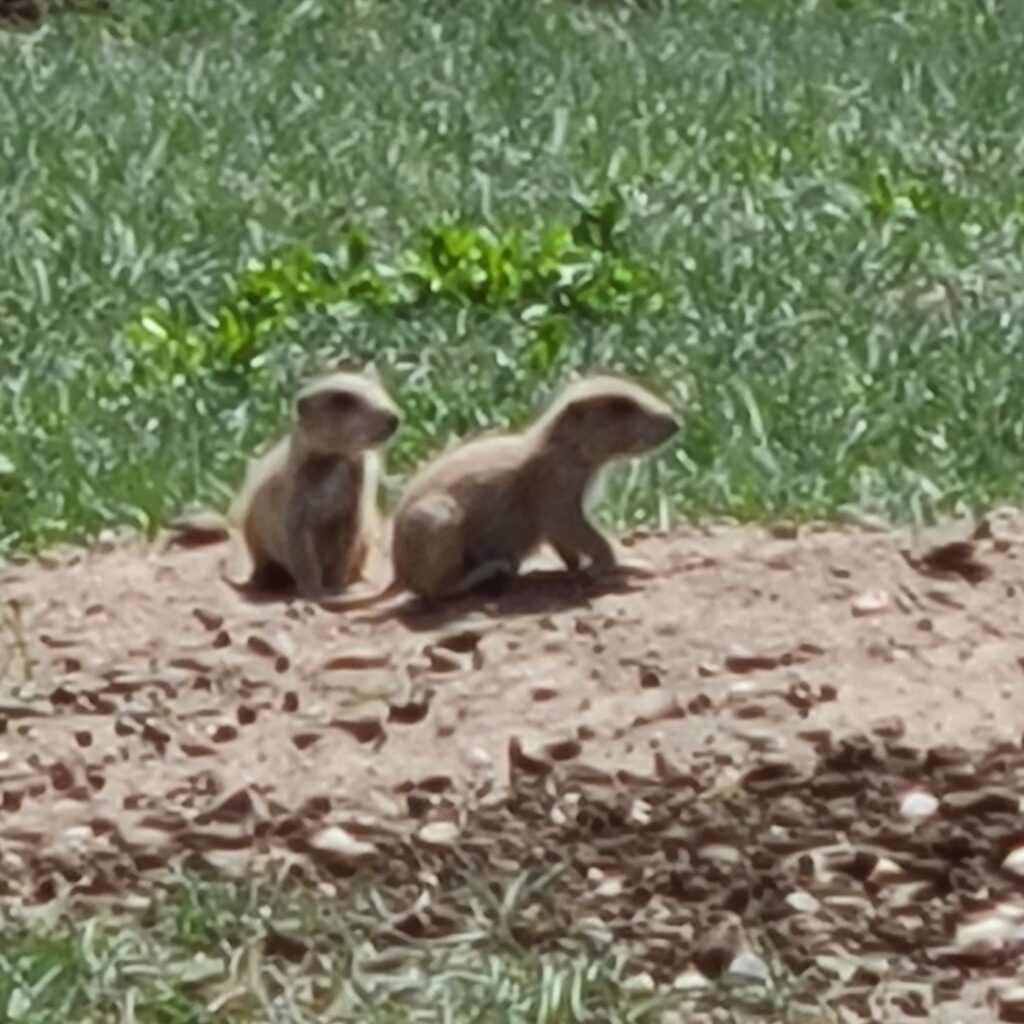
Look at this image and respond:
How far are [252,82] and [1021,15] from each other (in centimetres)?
293

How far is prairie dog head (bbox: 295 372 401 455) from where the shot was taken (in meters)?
8.07

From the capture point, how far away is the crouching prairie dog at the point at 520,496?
7.72 m

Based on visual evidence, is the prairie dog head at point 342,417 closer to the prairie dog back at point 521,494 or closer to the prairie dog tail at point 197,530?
the prairie dog back at point 521,494

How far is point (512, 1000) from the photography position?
5699 millimetres

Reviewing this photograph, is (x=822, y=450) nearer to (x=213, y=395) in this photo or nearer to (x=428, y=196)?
(x=213, y=395)

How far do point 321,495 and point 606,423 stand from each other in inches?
24.8

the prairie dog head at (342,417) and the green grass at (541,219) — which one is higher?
the prairie dog head at (342,417)

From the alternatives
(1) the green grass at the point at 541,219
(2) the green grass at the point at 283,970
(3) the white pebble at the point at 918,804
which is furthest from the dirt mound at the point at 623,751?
(1) the green grass at the point at 541,219

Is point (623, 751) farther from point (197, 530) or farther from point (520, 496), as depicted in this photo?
→ point (197, 530)

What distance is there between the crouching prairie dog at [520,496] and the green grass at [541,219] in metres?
0.38

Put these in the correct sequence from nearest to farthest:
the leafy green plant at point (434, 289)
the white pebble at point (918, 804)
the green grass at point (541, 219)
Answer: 1. the white pebble at point (918, 804)
2. the green grass at point (541, 219)
3. the leafy green plant at point (434, 289)

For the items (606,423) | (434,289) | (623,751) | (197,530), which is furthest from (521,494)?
(434,289)

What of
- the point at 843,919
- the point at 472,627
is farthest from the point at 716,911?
the point at 472,627

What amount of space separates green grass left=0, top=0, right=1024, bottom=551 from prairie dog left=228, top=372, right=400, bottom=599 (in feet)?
1.43
